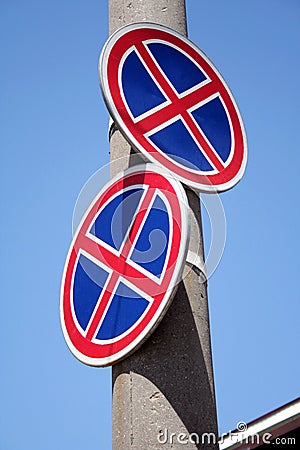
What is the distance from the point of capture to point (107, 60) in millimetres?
2096

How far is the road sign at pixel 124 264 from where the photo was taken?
1.81 metres

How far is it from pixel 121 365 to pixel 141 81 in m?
0.91

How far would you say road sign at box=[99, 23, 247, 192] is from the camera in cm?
205

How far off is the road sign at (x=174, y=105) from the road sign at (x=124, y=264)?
5.1 inches

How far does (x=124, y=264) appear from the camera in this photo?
1897mm

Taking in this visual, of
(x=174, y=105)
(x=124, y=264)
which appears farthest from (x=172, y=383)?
(x=174, y=105)

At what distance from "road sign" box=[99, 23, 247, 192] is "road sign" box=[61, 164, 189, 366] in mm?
130

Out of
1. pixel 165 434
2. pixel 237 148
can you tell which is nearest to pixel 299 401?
pixel 237 148

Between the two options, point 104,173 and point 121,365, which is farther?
point 104,173

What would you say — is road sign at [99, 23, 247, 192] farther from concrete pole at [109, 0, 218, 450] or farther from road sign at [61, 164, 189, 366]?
concrete pole at [109, 0, 218, 450]

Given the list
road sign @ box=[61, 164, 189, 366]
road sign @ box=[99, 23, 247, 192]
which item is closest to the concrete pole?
road sign @ box=[61, 164, 189, 366]

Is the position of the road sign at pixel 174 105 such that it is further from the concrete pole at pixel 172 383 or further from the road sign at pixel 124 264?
the concrete pole at pixel 172 383

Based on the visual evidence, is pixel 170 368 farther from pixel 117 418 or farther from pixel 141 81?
pixel 141 81

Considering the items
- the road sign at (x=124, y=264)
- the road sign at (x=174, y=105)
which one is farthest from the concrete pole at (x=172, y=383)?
the road sign at (x=174, y=105)
